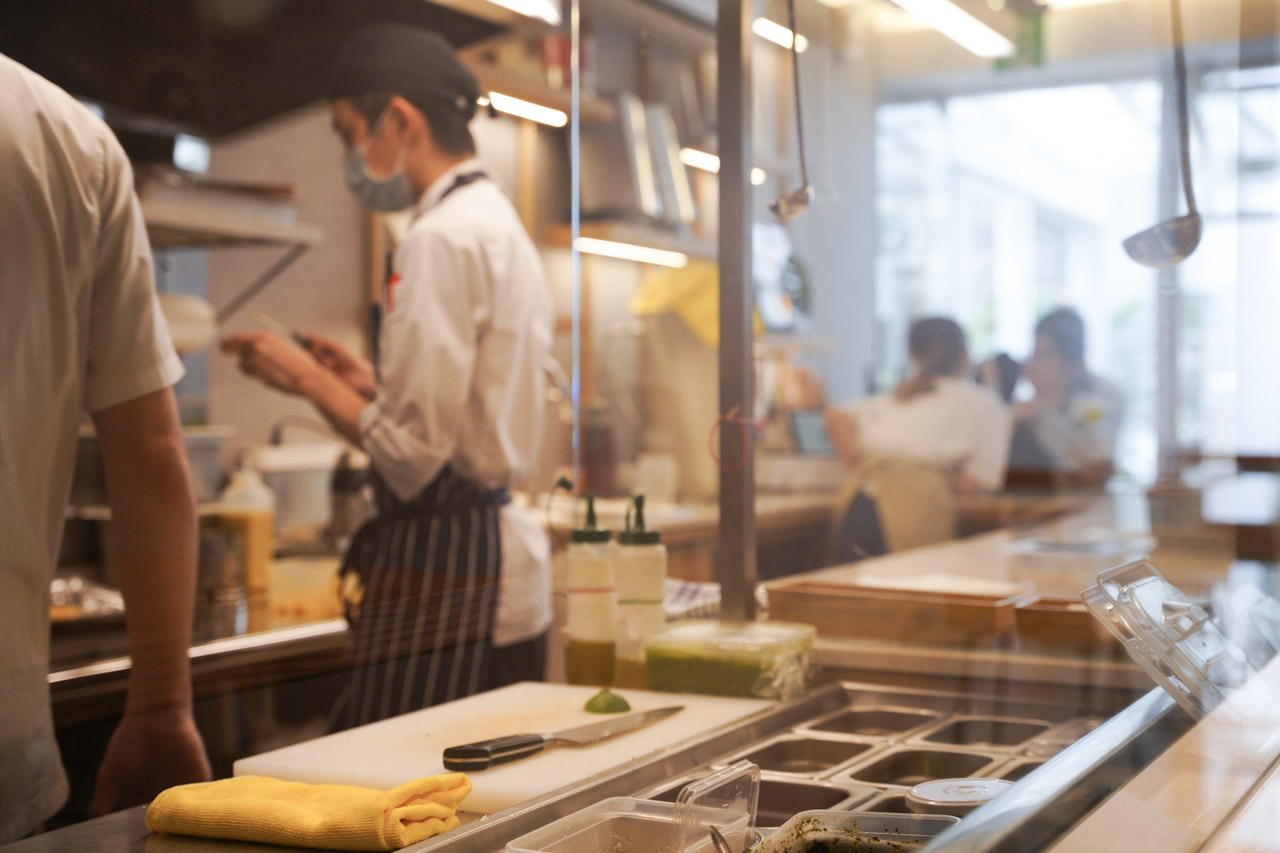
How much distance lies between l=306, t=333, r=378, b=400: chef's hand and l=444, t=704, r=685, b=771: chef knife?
121 centimetres

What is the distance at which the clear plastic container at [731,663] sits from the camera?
3.79 ft

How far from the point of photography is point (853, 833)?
722mm

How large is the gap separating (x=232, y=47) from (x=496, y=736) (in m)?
1.58

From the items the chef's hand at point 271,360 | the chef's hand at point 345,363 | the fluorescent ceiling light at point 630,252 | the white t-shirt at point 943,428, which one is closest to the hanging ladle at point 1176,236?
the chef's hand at point 345,363

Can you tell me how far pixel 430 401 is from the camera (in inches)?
76.2

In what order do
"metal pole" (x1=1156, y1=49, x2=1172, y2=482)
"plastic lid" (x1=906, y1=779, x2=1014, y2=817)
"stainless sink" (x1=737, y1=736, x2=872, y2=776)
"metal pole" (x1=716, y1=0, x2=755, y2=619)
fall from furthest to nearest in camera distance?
"metal pole" (x1=1156, y1=49, x2=1172, y2=482)
"metal pole" (x1=716, y1=0, x2=755, y2=619)
"stainless sink" (x1=737, y1=736, x2=872, y2=776)
"plastic lid" (x1=906, y1=779, x2=1014, y2=817)

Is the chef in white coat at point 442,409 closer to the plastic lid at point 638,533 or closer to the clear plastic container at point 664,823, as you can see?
the plastic lid at point 638,533

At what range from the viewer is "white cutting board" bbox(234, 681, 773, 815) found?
2.82ft

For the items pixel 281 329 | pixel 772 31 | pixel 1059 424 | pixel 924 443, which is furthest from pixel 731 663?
pixel 1059 424

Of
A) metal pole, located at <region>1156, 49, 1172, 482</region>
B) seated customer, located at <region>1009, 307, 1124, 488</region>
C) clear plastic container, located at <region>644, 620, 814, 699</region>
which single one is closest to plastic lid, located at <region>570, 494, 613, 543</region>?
clear plastic container, located at <region>644, 620, 814, 699</region>

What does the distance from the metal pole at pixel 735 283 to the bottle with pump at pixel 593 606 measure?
0.54 ft

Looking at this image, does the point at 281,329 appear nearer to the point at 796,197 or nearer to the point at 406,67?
the point at 406,67

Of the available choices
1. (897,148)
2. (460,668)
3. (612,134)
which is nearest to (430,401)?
(460,668)

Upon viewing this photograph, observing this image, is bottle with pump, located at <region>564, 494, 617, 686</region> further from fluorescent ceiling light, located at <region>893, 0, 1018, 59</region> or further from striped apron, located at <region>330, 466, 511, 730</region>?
fluorescent ceiling light, located at <region>893, 0, 1018, 59</region>
